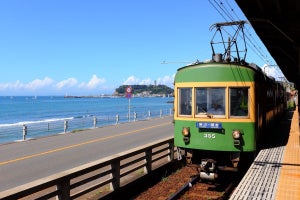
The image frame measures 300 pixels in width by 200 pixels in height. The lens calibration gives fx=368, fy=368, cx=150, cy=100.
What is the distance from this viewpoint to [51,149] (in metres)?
17.7

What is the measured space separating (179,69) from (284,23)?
4402mm

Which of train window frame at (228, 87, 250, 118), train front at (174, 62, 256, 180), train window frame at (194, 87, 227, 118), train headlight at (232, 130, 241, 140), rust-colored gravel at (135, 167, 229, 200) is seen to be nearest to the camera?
rust-colored gravel at (135, 167, 229, 200)

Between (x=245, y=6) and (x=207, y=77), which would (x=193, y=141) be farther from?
(x=245, y=6)

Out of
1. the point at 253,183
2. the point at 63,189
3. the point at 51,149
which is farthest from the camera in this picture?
the point at 51,149

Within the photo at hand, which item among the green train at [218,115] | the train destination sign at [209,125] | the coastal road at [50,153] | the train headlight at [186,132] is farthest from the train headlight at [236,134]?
the coastal road at [50,153]

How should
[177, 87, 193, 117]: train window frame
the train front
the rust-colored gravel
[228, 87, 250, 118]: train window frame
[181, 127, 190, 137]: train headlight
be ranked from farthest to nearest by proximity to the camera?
[177, 87, 193, 117]: train window frame, [181, 127, 190, 137]: train headlight, [228, 87, 250, 118]: train window frame, the train front, the rust-colored gravel

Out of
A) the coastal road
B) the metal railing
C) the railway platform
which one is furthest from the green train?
the metal railing

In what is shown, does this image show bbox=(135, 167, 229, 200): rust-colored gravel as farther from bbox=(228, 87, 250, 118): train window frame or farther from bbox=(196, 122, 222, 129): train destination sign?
bbox=(228, 87, 250, 118): train window frame

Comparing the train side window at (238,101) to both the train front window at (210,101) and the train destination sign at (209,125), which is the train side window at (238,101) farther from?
the train destination sign at (209,125)

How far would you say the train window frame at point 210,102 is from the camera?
416 inches

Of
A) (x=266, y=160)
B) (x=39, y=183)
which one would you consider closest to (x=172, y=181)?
(x=266, y=160)

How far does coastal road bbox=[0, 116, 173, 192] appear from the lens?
12.3m

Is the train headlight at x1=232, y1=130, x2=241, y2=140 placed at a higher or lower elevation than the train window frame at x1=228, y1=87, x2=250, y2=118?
lower

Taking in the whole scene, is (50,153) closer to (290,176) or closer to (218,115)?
(218,115)
